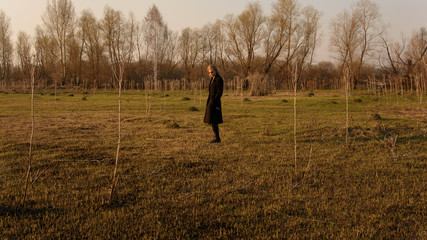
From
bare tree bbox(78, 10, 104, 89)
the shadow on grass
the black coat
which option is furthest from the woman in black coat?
bare tree bbox(78, 10, 104, 89)

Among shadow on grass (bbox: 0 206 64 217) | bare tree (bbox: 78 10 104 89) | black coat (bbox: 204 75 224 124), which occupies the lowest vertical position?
shadow on grass (bbox: 0 206 64 217)

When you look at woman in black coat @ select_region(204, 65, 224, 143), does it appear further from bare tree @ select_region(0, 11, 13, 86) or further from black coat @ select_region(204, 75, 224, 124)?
bare tree @ select_region(0, 11, 13, 86)

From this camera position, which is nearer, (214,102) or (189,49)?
(214,102)

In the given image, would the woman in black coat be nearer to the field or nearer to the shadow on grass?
the field

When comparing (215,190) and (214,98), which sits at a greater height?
(214,98)

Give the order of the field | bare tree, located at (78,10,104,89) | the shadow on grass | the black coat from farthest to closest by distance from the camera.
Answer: bare tree, located at (78,10,104,89) → the black coat → the shadow on grass → the field

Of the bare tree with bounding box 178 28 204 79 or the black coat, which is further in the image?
the bare tree with bounding box 178 28 204 79

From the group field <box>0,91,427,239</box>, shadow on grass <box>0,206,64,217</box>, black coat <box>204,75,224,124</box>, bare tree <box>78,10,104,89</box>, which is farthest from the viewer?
bare tree <box>78,10,104,89</box>

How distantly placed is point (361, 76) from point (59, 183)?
140ft

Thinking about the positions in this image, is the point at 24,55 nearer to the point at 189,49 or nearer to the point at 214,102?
the point at 214,102

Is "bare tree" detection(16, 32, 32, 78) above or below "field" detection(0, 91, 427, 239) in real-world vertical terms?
above

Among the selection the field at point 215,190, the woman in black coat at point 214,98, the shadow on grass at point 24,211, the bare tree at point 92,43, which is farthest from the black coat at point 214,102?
the bare tree at point 92,43

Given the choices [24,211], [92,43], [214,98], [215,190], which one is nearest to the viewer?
[24,211]

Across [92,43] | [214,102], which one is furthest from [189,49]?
[214,102]
